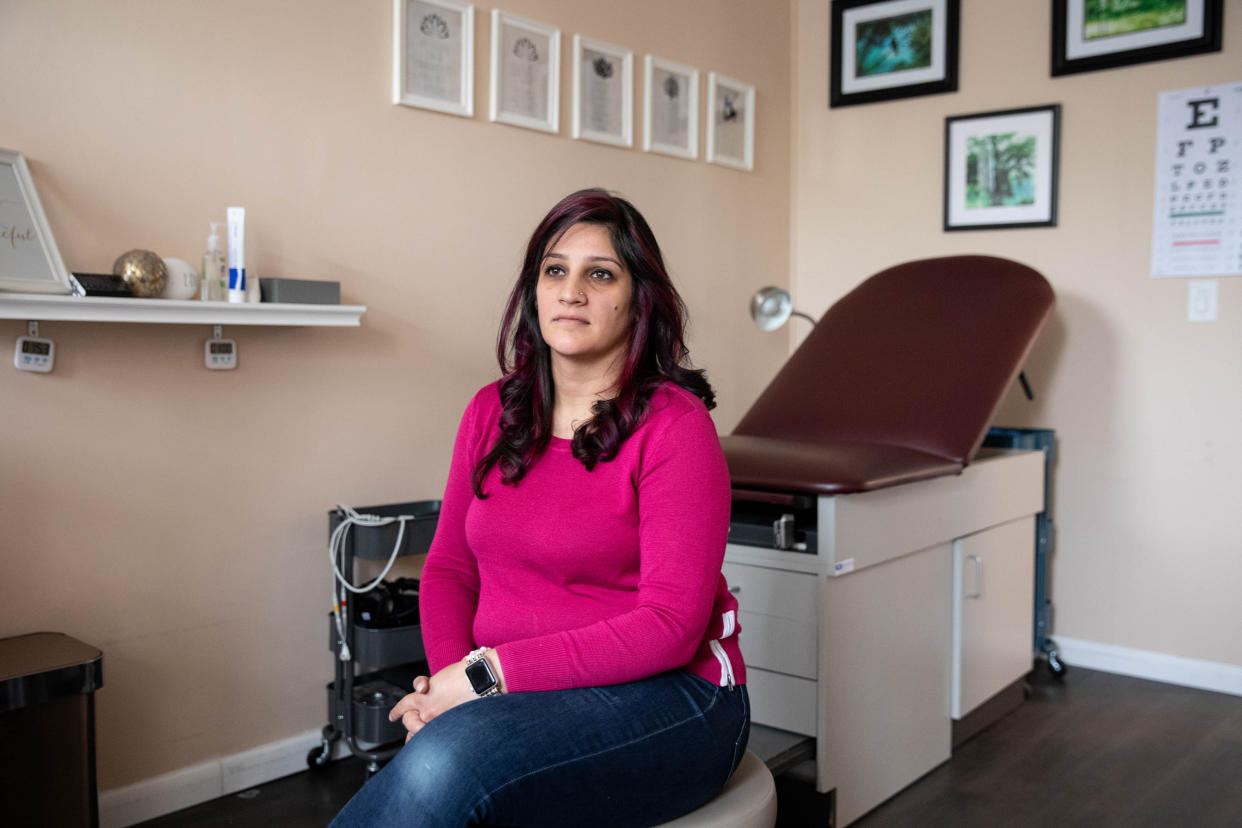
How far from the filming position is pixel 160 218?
2195mm

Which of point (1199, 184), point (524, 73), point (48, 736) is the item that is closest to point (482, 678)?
point (48, 736)

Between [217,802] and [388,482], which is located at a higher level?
[388,482]

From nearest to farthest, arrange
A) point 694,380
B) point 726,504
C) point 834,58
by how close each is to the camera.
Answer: point 726,504, point 694,380, point 834,58

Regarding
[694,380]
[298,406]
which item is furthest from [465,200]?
[694,380]

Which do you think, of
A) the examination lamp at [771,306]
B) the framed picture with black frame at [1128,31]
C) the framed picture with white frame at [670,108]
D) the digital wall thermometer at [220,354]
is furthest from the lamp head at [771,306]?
the digital wall thermometer at [220,354]

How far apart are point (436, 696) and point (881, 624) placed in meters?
1.25

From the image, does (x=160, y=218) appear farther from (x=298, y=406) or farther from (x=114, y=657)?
(x=114, y=657)

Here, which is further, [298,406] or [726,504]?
[298,406]

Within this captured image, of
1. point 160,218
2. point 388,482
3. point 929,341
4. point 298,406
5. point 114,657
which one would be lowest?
point 114,657

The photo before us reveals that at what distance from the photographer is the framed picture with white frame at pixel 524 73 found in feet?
9.20

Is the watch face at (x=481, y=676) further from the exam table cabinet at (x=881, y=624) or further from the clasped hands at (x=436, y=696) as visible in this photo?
the exam table cabinet at (x=881, y=624)

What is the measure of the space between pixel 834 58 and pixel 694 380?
2.71 meters

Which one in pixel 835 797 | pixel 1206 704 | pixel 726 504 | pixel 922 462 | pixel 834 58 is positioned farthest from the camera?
pixel 834 58

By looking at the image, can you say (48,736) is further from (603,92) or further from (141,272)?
(603,92)
